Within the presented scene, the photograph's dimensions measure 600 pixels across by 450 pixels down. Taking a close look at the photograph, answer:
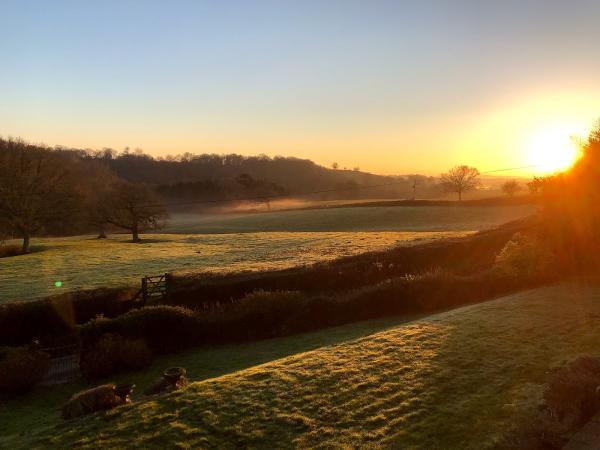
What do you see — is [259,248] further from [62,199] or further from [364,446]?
[364,446]

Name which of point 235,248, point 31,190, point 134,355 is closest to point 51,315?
point 134,355

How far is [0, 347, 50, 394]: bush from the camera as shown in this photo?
16.8 m

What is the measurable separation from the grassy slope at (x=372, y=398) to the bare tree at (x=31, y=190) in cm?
4816

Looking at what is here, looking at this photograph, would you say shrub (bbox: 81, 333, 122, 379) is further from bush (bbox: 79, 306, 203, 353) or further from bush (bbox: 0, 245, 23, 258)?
bush (bbox: 0, 245, 23, 258)

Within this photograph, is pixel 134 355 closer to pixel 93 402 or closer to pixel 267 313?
pixel 267 313

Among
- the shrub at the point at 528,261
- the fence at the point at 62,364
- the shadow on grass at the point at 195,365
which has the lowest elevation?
the fence at the point at 62,364

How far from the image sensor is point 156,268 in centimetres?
3841

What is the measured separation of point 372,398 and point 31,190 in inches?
2109

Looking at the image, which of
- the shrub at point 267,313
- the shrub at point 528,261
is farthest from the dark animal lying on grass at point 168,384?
the shrub at point 528,261

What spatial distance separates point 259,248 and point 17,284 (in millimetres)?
24721

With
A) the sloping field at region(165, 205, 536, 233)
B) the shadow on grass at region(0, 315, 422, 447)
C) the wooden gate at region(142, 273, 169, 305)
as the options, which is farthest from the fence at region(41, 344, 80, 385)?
the sloping field at region(165, 205, 536, 233)

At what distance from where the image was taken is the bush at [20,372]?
662 inches

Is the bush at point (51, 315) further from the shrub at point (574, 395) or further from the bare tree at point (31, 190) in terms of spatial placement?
the bare tree at point (31, 190)

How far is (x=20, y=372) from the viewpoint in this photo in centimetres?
1697
